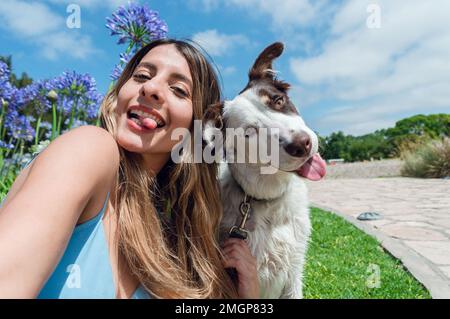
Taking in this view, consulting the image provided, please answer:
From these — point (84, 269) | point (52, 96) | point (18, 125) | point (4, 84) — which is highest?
point (4, 84)

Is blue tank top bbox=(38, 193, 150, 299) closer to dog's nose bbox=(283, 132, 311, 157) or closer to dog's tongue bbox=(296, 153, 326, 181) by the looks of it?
dog's nose bbox=(283, 132, 311, 157)

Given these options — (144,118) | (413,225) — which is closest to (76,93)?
(144,118)

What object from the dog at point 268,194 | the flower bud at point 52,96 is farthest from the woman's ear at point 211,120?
the flower bud at point 52,96

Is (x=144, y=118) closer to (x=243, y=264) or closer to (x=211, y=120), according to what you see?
(x=211, y=120)

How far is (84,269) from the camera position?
1591 mm

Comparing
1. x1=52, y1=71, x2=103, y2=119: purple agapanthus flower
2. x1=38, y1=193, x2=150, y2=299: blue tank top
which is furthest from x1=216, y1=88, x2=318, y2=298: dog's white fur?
x1=52, y1=71, x2=103, y2=119: purple agapanthus flower

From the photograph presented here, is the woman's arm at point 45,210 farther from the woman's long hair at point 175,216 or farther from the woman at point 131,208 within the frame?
the woman's long hair at point 175,216

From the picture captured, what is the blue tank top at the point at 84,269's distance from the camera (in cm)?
149

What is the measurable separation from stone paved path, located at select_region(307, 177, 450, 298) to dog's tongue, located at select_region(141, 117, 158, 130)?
2616 mm

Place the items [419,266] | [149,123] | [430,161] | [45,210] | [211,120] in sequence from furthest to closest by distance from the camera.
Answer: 1. [430,161]
2. [419,266]
3. [211,120]
4. [149,123]
5. [45,210]

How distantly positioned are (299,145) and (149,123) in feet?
2.79

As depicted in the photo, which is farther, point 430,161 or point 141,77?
point 430,161

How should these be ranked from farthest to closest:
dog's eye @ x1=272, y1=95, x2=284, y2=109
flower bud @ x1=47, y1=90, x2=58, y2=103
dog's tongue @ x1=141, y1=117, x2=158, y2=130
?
flower bud @ x1=47, y1=90, x2=58, y2=103 → dog's eye @ x1=272, y1=95, x2=284, y2=109 → dog's tongue @ x1=141, y1=117, x2=158, y2=130

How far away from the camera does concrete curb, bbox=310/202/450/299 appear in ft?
10.3
